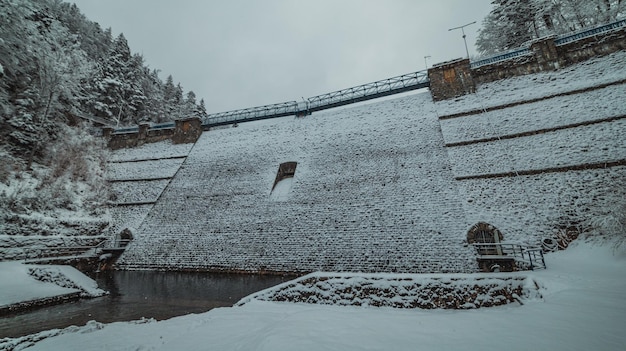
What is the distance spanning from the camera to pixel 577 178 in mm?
10461

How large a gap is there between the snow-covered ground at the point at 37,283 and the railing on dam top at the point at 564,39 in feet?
81.9

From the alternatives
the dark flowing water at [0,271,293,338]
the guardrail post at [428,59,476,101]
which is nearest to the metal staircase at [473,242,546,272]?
the dark flowing water at [0,271,293,338]

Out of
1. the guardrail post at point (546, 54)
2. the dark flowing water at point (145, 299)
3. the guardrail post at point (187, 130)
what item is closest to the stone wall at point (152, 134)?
the guardrail post at point (187, 130)

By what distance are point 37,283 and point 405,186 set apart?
1555cm

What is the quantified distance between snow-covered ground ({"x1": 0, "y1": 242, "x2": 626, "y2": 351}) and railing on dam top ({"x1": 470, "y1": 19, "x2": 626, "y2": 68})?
1545 centimetres

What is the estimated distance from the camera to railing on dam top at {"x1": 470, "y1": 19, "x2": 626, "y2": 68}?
46.5ft

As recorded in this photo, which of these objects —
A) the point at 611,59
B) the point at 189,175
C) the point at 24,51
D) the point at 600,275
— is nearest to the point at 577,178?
the point at 600,275

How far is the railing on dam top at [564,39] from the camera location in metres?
14.2

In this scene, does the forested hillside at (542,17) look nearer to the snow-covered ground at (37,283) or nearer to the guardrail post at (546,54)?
the guardrail post at (546,54)

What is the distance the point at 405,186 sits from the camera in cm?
1295

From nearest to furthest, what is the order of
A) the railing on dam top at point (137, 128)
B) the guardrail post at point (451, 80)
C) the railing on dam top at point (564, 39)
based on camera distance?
the railing on dam top at point (564, 39) < the guardrail post at point (451, 80) < the railing on dam top at point (137, 128)

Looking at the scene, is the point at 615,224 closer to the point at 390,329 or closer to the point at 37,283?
the point at 390,329

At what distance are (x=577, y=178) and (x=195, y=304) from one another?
50.9 ft

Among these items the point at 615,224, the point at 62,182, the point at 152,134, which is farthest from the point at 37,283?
the point at 615,224
